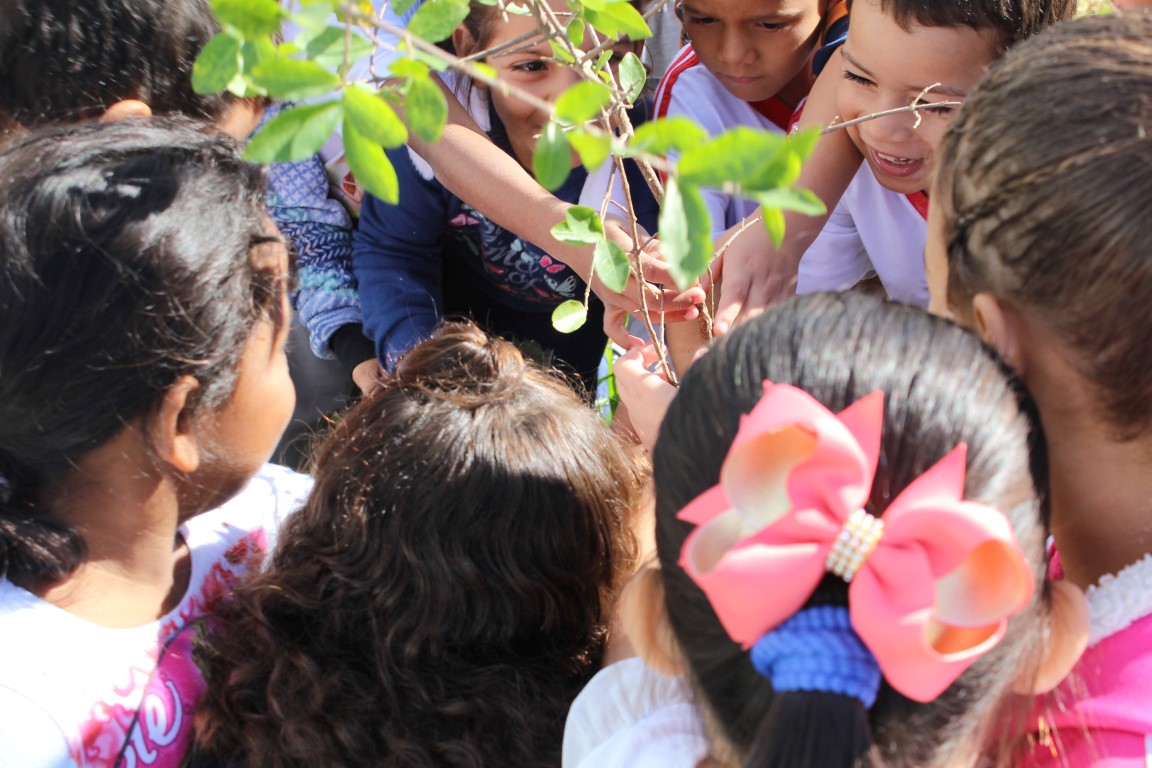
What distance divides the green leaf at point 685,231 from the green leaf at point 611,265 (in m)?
0.37

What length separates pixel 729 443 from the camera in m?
0.77

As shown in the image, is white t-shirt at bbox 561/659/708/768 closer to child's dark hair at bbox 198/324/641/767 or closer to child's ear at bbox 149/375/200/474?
child's dark hair at bbox 198/324/641/767

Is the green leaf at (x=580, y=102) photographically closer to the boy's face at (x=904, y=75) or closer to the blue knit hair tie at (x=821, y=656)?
the blue knit hair tie at (x=821, y=656)

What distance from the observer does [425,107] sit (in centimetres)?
70

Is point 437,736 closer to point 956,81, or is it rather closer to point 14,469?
point 14,469

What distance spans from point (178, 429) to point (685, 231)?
806 mm

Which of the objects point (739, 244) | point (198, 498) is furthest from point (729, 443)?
point (739, 244)

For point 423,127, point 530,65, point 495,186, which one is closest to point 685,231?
point 423,127

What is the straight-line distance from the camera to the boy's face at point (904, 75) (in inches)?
56.7

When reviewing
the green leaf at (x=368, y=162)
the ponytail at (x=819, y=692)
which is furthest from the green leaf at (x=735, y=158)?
the ponytail at (x=819, y=692)

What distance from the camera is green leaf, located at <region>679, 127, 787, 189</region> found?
601mm

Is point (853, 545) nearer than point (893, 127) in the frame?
Yes

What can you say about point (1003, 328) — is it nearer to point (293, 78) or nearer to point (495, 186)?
point (293, 78)

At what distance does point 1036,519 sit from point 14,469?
3.62 ft
